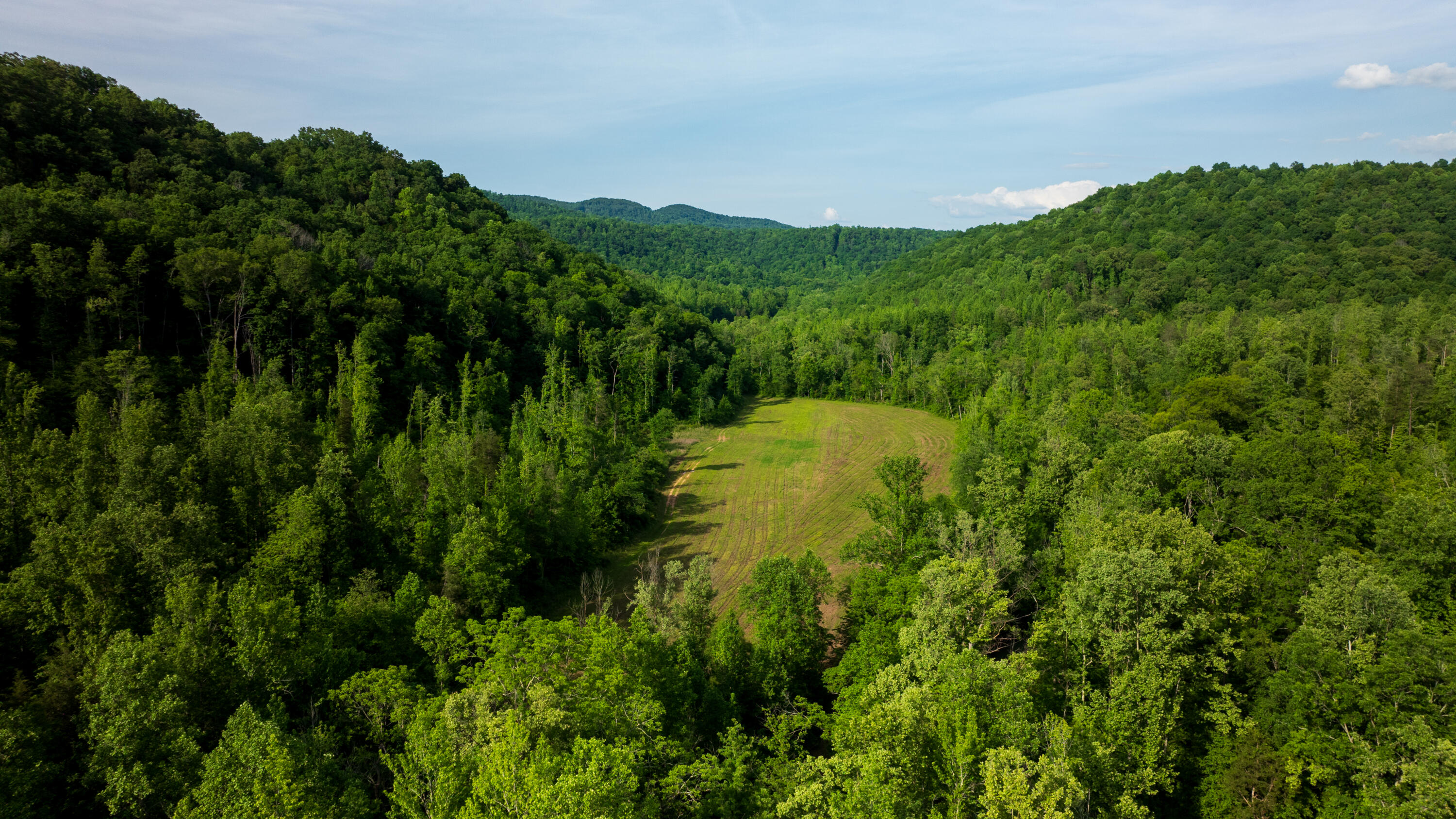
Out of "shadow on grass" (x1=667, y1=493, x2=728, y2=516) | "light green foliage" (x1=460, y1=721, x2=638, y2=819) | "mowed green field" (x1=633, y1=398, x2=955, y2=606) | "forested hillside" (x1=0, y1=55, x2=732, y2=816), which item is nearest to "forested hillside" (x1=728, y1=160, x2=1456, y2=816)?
"light green foliage" (x1=460, y1=721, x2=638, y2=819)

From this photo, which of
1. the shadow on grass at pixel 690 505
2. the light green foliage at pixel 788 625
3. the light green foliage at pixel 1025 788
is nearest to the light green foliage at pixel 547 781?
the light green foliage at pixel 1025 788

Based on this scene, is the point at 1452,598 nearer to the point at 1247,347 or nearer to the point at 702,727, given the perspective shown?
the point at 702,727

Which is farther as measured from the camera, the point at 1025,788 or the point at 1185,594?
the point at 1185,594

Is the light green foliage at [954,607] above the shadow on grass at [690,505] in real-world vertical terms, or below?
above

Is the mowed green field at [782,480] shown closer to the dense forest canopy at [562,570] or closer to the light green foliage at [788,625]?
the dense forest canopy at [562,570]

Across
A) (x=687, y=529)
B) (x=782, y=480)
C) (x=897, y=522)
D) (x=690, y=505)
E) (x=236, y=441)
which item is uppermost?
(x=236, y=441)

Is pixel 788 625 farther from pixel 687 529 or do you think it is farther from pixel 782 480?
pixel 782 480

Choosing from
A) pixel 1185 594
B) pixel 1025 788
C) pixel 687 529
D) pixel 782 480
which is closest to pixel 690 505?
pixel 687 529

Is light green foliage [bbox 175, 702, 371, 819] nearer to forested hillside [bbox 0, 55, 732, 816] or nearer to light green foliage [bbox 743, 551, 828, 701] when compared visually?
forested hillside [bbox 0, 55, 732, 816]
